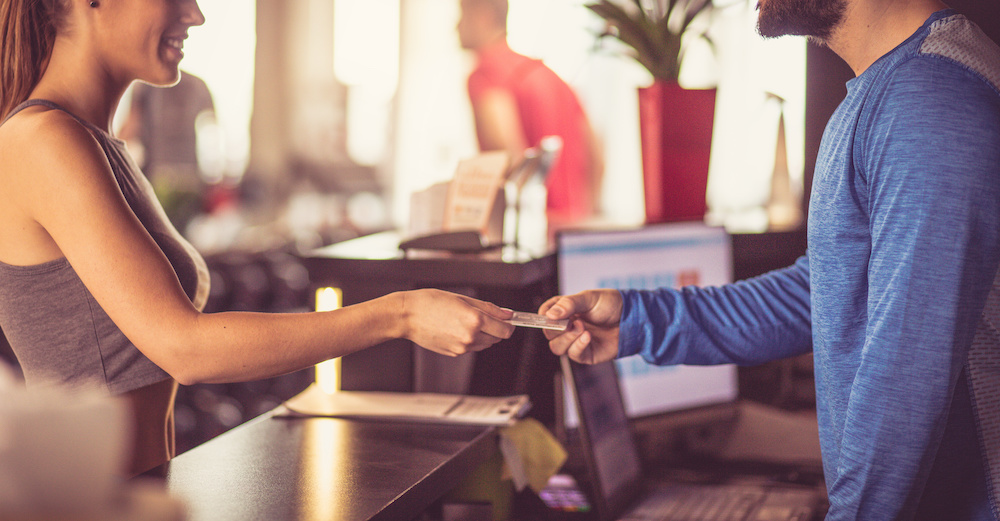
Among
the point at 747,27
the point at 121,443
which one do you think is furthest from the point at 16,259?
the point at 747,27

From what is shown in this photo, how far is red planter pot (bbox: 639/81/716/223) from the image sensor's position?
2021mm

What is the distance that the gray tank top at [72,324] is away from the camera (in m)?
1.11

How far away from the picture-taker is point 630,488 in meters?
1.57

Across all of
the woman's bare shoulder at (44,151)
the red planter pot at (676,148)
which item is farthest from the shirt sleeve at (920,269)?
the red planter pot at (676,148)

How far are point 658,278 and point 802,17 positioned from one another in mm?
824

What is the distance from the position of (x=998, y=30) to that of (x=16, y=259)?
1985 millimetres

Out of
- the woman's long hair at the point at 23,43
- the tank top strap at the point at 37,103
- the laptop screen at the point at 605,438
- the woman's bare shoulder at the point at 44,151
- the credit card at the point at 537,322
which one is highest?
the woman's long hair at the point at 23,43

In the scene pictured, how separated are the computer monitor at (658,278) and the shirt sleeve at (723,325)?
35 centimetres

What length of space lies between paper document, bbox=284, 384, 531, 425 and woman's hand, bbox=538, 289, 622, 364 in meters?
0.17

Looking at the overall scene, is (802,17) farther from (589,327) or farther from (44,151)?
(44,151)

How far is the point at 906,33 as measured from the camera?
1033 millimetres

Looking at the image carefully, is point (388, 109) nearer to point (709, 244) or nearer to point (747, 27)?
point (747, 27)

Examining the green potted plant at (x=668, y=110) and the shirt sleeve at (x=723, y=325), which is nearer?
the shirt sleeve at (x=723, y=325)

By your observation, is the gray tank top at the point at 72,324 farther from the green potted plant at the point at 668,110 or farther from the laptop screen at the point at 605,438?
the green potted plant at the point at 668,110
